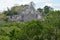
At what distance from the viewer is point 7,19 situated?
76.2m

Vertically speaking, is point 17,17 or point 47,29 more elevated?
point 47,29

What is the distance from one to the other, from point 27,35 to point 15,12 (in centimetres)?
5633

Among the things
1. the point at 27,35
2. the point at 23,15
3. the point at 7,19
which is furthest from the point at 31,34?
the point at 23,15

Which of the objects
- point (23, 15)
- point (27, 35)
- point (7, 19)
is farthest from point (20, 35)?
point (23, 15)

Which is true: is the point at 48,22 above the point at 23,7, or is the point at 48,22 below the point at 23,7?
above

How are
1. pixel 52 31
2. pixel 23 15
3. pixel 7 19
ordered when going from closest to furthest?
1. pixel 52 31
2. pixel 7 19
3. pixel 23 15

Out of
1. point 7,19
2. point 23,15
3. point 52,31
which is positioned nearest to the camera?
point 52,31

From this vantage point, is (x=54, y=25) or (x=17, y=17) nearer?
(x=54, y=25)

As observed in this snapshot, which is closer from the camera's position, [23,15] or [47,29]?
[47,29]

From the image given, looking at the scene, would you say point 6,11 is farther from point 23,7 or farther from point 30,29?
point 30,29

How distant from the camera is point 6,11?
86.1 m

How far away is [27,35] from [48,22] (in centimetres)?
275

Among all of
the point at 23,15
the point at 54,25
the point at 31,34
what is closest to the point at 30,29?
the point at 31,34

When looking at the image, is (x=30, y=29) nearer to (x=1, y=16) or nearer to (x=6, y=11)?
(x=1, y=16)
